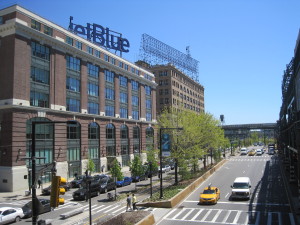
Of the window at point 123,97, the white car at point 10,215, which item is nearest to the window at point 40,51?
the window at point 123,97

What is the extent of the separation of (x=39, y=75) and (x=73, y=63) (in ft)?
30.7

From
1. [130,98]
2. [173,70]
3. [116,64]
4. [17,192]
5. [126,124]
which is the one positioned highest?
[173,70]

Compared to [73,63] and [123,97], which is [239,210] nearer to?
[73,63]

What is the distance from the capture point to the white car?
2428 cm

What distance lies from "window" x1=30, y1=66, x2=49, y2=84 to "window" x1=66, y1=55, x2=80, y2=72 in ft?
20.4

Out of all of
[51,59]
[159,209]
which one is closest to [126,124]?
[51,59]

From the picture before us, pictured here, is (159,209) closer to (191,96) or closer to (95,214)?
(95,214)

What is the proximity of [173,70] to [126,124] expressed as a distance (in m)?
44.3

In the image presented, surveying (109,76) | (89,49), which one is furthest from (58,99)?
(109,76)

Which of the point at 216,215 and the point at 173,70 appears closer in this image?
the point at 216,215

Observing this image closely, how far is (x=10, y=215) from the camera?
976 inches

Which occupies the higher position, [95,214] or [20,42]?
[20,42]

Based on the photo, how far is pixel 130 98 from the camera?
242ft

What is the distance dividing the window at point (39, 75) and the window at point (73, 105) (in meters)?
6.31
